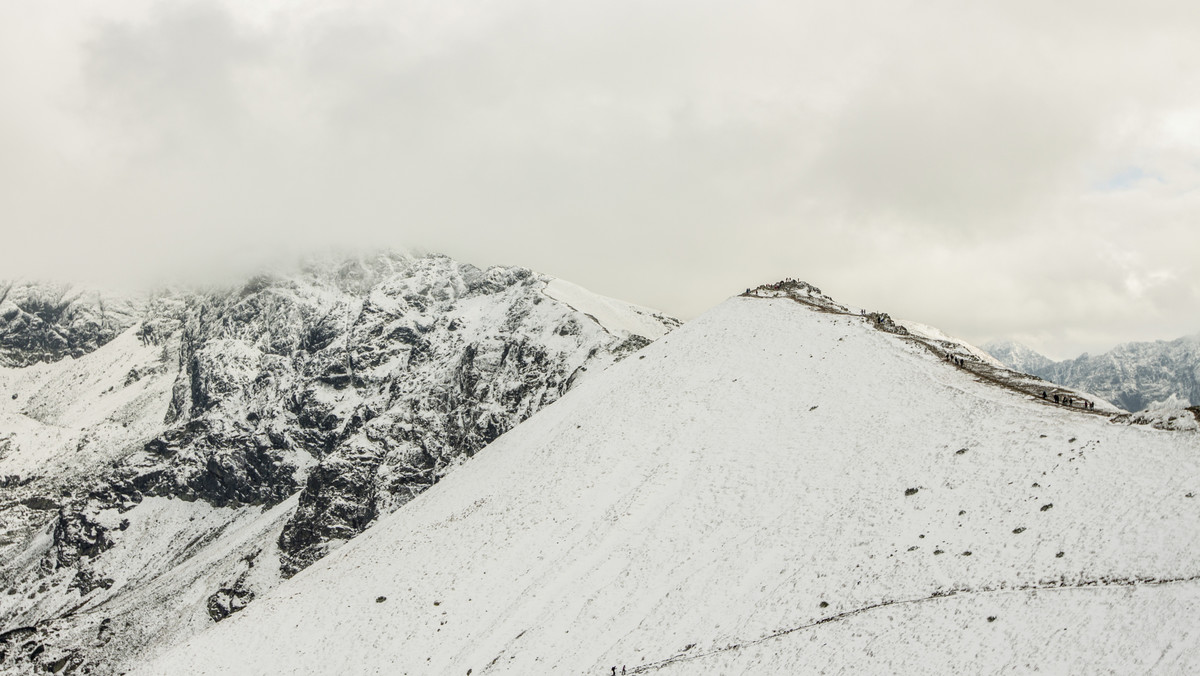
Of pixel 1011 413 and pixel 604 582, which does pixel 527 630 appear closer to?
pixel 604 582

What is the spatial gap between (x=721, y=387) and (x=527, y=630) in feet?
90.3

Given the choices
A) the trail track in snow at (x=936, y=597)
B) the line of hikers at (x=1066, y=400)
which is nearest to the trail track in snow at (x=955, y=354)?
the line of hikers at (x=1066, y=400)

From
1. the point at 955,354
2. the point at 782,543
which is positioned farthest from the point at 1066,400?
the point at 782,543

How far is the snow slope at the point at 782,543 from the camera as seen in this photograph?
31281 mm

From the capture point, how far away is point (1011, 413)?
151ft

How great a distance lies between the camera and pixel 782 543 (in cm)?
4159

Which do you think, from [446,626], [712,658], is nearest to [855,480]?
[712,658]

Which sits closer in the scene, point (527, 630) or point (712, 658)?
point (712, 658)

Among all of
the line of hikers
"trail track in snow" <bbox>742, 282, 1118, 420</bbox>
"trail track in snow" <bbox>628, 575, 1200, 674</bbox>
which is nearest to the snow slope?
"trail track in snow" <bbox>628, 575, 1200, 674</bbox>

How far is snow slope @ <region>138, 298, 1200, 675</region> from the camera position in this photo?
31281 mm

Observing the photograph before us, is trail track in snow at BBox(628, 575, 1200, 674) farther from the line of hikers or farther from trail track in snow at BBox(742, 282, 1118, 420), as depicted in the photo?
the line of hikers

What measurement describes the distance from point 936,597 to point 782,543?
9545mm

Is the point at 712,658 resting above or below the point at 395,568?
above

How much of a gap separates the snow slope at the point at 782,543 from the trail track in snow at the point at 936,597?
0.32ft
